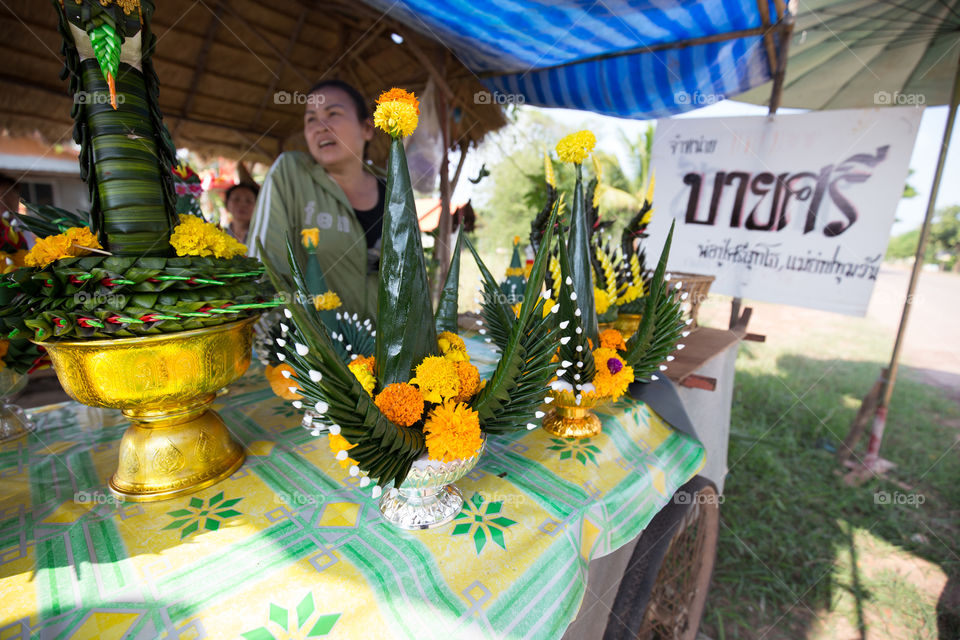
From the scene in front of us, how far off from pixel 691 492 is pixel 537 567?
2.89ft

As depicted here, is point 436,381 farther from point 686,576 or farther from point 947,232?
point 947,232

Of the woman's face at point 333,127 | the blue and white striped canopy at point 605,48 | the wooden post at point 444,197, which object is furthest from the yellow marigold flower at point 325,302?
the wooden post at point 444,197

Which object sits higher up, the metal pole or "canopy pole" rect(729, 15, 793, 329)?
"canopy pole" rect(729, 15, 793, 329)

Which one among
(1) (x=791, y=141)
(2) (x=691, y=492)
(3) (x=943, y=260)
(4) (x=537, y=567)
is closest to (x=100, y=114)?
(4) (x=537, y=567)

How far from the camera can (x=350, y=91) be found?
182 cm

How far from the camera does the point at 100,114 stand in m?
0.78

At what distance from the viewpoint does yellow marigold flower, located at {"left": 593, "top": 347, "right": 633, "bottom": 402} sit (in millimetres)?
1127

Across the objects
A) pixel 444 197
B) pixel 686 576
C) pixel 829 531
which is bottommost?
pixel 829 531

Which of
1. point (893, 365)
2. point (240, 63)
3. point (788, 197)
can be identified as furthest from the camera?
point (240, 63)

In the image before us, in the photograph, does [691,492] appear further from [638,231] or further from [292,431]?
[292,431]

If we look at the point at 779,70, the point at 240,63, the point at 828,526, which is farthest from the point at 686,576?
the point at 240,63

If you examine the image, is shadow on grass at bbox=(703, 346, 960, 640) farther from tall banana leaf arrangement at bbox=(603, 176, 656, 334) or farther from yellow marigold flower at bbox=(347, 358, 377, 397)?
yellow marigold flower at bbox=(347, 358, 377, 397)

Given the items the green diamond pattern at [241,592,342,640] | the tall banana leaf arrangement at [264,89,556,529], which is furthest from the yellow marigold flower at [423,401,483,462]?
the green diamond pattern at [241,592,342,640]

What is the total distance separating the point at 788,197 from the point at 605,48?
5.78ft
